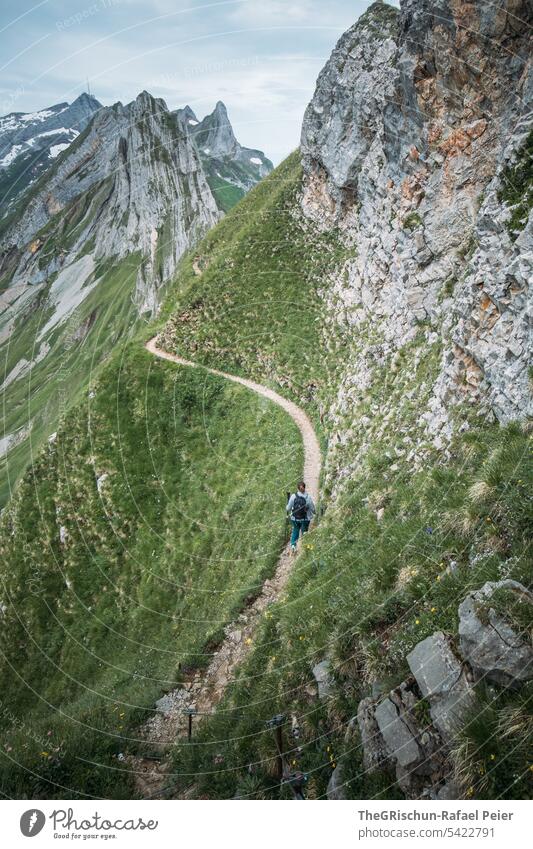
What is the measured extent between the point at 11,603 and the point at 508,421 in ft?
112

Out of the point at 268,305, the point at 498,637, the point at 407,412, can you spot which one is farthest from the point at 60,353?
the point at 498,637

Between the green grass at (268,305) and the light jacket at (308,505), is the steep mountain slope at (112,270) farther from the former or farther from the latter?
the light jacket at (308,505)

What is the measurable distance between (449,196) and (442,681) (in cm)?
2464

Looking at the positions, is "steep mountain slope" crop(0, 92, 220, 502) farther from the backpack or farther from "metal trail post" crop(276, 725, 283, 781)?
"metal trail post" crop(276, 725, 283, 781)

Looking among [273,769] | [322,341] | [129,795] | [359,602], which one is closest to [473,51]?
[322,341]

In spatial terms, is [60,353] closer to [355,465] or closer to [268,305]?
[268,305]

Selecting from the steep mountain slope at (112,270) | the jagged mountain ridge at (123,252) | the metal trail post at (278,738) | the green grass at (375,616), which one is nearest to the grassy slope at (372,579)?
the green grass at (375,616)

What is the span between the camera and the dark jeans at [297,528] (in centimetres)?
1827

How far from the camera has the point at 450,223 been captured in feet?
78.4

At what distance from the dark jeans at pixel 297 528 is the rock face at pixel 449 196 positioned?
5.96 m

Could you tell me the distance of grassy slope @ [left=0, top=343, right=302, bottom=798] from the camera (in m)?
19.7

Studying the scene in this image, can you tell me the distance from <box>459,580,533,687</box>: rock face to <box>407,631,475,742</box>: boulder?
0.27 metres

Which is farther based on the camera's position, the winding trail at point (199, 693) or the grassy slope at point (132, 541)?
the grassy slope at point (132, 541)

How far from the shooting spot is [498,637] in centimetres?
617
